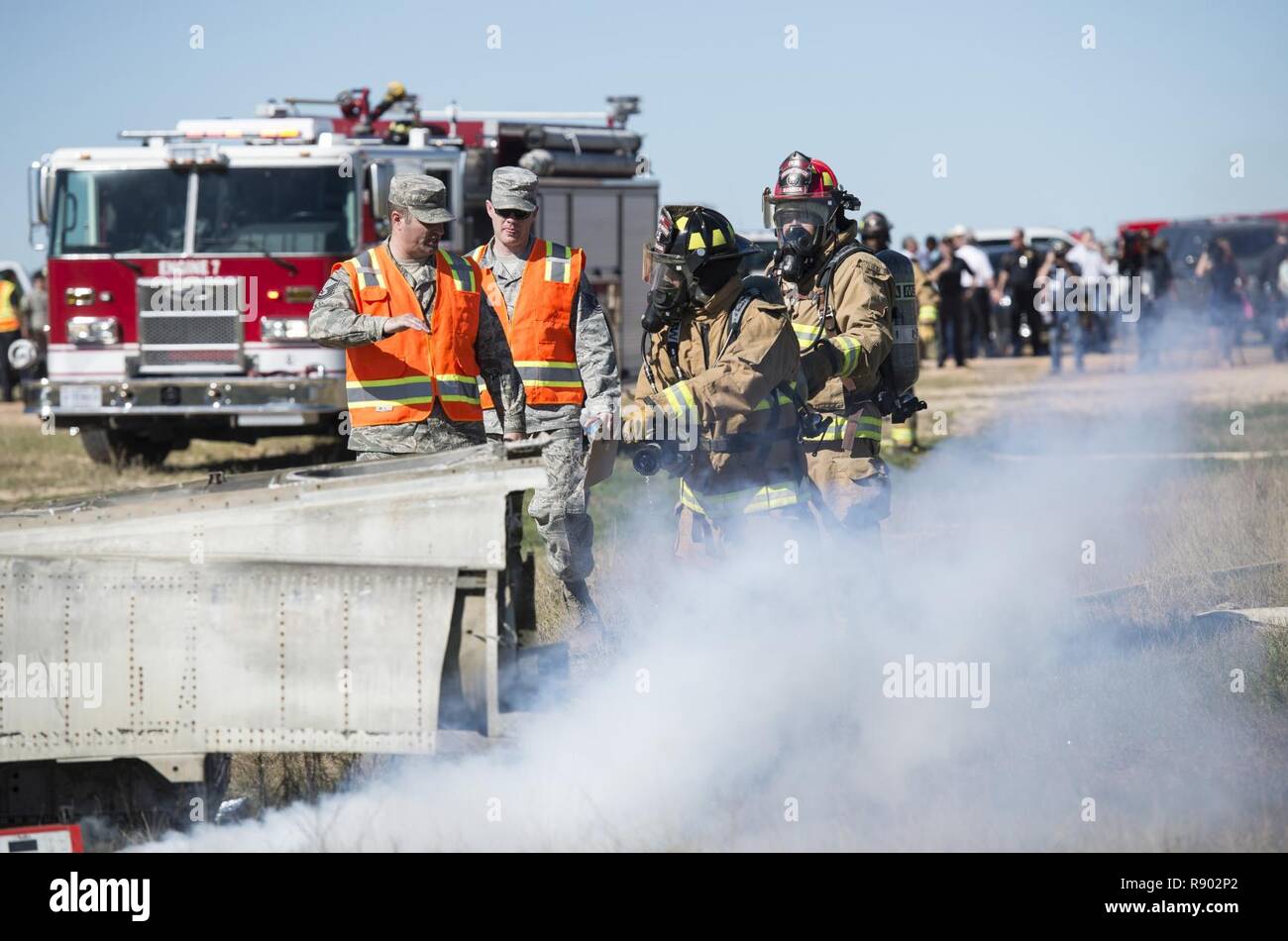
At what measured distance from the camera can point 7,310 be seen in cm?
2336

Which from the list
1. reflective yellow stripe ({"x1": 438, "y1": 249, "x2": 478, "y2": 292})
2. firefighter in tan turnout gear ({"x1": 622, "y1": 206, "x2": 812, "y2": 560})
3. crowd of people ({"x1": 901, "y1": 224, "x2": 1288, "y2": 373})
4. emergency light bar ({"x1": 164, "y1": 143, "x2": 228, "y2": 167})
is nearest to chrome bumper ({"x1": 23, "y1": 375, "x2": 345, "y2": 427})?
emergency light bar ({"x1": 164, "y1": 143, "x2": 228, "y2": 167})

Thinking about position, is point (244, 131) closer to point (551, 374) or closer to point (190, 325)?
point (190, 325)

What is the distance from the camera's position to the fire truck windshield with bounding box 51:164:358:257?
12.4 meters

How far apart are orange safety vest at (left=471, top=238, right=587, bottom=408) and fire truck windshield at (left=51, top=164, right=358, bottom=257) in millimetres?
6018

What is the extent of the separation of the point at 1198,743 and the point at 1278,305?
22.7 m

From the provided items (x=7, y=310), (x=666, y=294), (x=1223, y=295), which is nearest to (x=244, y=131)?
(x=666, y=294)

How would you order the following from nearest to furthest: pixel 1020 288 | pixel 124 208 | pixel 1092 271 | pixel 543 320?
pixel 543 320 < pixel 124 208 < pixel 1092 271 < pixel 1020 288

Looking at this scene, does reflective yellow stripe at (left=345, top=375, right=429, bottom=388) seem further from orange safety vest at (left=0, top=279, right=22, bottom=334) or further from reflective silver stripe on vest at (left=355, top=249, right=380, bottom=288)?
orange safety vest at (left=0, top=279, right=22, bottom=334)

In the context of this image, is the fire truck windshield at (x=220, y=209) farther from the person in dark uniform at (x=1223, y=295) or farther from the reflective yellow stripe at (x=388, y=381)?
the person in dark uniform at (x=1223, y=295)

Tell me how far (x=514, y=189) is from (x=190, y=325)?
22.8 ft

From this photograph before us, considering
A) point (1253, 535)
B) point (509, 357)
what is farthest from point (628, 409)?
point (1253, 535)

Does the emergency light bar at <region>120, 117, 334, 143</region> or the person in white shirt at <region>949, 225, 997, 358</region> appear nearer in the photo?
the emergency light bar at <region>120, 117, 334, 143</region>

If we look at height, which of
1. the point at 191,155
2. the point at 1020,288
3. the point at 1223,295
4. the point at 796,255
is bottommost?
the point at 796,255

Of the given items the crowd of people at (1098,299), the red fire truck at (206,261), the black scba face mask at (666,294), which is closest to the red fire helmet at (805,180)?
the black scba face mask at (666,294)
